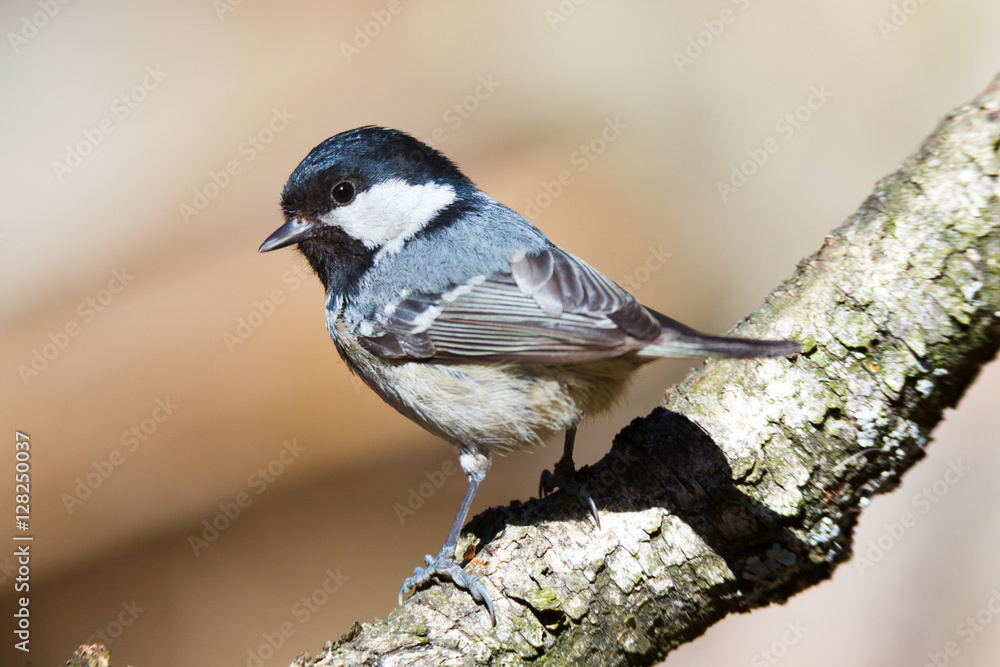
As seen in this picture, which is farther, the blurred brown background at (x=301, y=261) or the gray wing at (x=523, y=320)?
the blurred brown background at (x=301, y=261)

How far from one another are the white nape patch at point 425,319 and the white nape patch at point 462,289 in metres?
0.05

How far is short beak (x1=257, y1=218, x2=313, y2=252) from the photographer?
283 centimetres

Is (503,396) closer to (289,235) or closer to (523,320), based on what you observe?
(523,320)

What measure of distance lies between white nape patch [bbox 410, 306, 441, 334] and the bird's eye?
0.57 m

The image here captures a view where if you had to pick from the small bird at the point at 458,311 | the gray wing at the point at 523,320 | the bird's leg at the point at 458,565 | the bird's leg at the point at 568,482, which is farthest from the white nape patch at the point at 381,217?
the bird's leg at the point at 568,482

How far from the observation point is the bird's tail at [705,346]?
76.2 inches

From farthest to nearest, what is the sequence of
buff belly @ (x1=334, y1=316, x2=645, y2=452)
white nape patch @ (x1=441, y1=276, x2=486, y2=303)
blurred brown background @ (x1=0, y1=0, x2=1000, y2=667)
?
blurred brown background @ (x1=0, y1=0, x2=1000, y2=667)
white nape patch @ (x1=441, y1=276, x2=486, y2=303)
buff belly @ (x1=334, y1=316, x2=645, y2=452)

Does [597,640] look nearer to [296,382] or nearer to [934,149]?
[934,149]

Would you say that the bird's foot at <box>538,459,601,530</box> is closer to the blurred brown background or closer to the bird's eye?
the bird's eye

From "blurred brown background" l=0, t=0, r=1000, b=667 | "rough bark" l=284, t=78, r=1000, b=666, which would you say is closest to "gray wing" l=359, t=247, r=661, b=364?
"rough bark" l=284, t=78, r=1000, b=666

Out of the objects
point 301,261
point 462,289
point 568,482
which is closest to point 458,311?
point 462,289

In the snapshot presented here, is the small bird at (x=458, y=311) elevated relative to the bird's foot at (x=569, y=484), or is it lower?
elevated

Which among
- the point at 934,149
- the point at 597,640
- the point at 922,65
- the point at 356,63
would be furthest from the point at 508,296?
the point at 922,65

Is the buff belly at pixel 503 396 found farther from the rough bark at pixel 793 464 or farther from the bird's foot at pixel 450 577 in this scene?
the bird's foot at pixel 450 577
